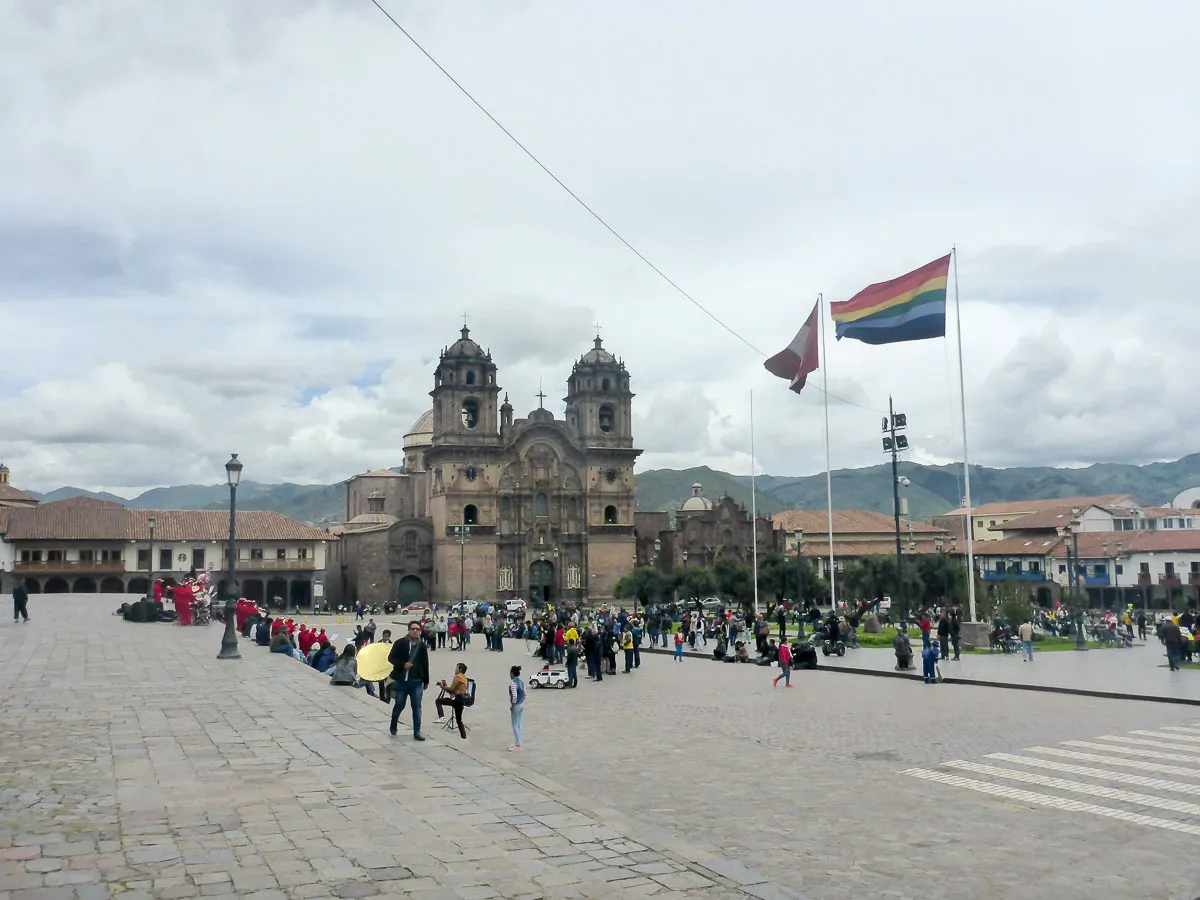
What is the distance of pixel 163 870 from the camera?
6453 mm

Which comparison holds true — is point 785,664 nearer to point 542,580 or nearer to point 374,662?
point 374,662

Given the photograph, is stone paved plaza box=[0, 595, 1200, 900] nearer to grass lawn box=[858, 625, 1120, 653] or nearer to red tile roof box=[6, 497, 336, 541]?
grass lawn box=[858, 625, 1120, 653]

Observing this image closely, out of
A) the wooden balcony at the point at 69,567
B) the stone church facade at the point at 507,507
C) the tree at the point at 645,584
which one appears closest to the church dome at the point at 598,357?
the stone church facade at the point at 507,507

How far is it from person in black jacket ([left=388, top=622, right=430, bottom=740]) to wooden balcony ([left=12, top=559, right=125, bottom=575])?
54.5 metres

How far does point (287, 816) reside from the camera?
7.81 meters

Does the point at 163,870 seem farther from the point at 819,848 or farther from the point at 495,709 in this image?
the point at 495,709

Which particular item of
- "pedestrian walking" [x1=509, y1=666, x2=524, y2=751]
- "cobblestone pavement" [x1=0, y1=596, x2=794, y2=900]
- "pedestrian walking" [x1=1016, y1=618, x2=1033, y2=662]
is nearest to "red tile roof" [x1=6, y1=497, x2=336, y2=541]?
"pedestrian walking" [x1=1016, y1=618, x2=1033, y2=662]

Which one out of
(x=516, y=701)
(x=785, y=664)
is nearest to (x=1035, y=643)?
(x=785, y=664)

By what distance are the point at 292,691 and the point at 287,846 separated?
839cm

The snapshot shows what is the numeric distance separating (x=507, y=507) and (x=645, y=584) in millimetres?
12924

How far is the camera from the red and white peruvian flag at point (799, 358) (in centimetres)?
2784

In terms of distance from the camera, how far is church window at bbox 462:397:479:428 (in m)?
68.8

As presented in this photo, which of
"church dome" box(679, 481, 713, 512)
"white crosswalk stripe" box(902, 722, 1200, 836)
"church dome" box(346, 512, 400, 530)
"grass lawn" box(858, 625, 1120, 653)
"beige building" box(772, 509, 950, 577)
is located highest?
"church dome" box(679, 481, 713, 512)

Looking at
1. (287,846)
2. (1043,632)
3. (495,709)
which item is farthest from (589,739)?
(1043,632)
